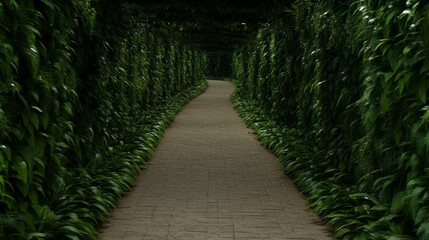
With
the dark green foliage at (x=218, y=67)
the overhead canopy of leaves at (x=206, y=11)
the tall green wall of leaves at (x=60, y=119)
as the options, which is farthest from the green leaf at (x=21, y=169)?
the dark green foliage at (x=218, y=67)

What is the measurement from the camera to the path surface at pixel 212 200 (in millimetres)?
4684

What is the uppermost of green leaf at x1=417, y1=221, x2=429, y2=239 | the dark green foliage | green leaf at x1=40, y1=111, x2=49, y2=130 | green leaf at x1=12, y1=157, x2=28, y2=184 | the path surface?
green leaf at x1=40, y1=111, x2=49, y2=130

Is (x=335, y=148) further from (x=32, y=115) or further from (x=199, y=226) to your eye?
(x=32, y=115)

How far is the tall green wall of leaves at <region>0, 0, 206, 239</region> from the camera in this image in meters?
3.71

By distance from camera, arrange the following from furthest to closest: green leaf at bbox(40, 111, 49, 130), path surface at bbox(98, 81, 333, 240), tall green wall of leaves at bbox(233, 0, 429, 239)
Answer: path surface at bbox(98, 81, 333, 240)
green leaf at bbox(40, 111, 49, 130)
tall green wall of leaves at bbox(233, 0, 429, 239)

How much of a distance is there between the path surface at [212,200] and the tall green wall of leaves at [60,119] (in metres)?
0.31

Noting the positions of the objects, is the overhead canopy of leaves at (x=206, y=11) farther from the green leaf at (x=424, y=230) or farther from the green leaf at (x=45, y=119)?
the green leaf at (x=424, y=230)

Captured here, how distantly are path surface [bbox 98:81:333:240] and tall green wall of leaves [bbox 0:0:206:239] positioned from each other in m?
0.31

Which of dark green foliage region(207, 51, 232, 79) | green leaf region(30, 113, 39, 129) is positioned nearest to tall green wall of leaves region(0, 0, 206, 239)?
green leaf region(30, 113, 39, 129)

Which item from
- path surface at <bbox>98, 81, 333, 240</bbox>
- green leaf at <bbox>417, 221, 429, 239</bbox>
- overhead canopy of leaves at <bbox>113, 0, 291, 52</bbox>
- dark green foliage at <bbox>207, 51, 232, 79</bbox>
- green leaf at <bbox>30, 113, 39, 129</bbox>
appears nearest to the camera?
green leaf at <bbox>417, 221, 429, 239</bbox>

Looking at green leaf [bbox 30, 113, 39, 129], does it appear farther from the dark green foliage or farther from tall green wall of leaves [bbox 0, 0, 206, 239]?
the dark green foliage

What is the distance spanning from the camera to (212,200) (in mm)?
5809

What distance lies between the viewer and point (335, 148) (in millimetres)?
6312

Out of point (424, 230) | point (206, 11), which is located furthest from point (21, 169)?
point (206, 11)
